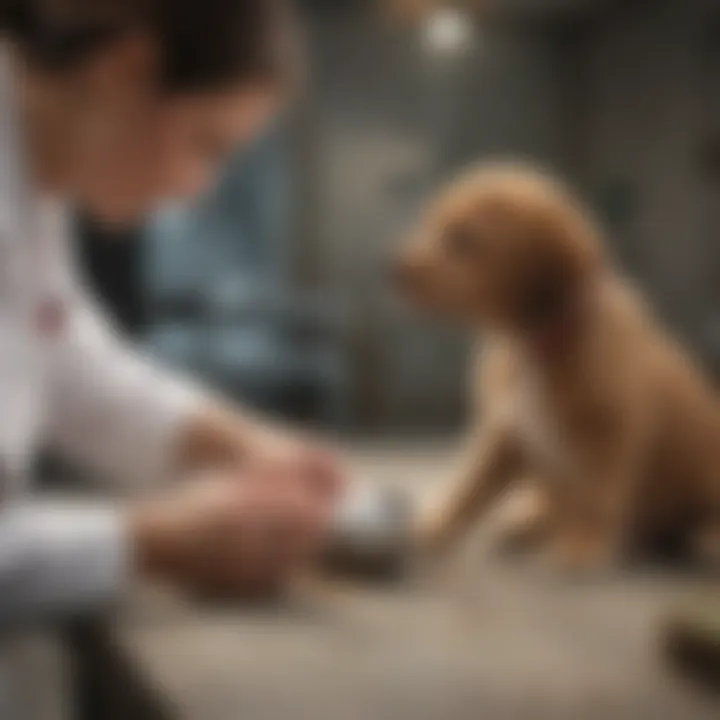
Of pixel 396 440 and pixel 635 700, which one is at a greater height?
pixel 396 440

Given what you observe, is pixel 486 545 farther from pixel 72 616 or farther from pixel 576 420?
pixel 72 616

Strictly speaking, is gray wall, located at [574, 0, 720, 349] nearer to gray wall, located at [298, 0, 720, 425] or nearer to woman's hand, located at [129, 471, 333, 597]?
gray wall, located at [298, 0, 720, 425]

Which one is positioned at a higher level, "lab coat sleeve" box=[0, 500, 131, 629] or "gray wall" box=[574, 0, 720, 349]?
"gray wall" box=[574, 0, 720, 349]

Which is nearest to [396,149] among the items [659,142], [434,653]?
[659,142]

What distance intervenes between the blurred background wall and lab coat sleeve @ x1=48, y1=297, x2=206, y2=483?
0.02 meters

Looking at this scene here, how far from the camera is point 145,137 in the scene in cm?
49

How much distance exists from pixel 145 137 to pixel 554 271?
19 cm

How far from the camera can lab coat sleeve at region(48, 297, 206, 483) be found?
53cm

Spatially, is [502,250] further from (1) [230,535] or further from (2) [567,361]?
(1) [230,535]

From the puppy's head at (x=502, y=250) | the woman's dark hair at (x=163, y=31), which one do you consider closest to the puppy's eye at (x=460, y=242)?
the puppy's head at (x=502, y=250)

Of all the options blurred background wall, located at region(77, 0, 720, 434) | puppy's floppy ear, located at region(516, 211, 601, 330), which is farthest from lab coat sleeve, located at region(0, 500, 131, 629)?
puppy's floppy ear, located at region(516, 211, 601, 330)

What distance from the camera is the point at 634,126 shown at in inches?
22.7

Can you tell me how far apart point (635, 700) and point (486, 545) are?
7.9 inches

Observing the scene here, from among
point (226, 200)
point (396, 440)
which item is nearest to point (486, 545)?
point (396, 440)
